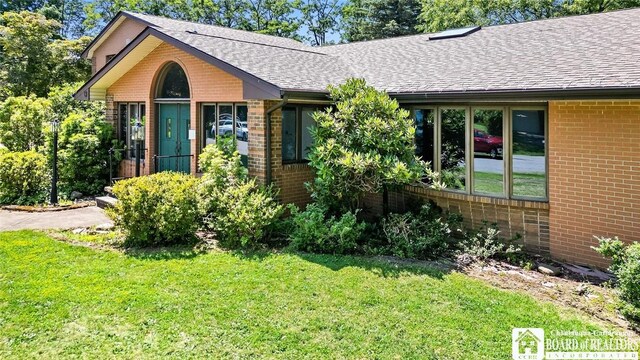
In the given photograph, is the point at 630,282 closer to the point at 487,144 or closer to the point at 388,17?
the point at 487,144

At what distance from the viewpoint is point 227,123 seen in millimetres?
11094

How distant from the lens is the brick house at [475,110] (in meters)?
7.32

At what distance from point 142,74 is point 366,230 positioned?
27.1ft

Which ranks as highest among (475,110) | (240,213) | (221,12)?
(221,12)

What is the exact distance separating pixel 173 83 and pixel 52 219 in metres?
4.61

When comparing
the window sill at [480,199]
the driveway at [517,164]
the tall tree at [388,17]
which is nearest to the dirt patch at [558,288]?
the window sill at [480,199]

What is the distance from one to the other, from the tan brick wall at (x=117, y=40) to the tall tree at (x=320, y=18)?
2328cm

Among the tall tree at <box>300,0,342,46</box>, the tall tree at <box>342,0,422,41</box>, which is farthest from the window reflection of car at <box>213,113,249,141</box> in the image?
the tall tree at <box>300,0,342,46</box>

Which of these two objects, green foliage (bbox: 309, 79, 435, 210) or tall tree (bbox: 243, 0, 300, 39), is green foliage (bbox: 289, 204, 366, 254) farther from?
tall tree (bbox: 243, 0, 300, 39)

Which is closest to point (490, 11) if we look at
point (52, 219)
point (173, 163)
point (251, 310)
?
point (173, 163)

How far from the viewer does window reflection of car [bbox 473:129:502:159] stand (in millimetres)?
8538

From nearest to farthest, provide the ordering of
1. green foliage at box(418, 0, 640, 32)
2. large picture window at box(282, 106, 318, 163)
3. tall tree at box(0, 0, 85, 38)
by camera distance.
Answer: large picture window at box(282, 106, 318, 163) < green foliage at box(418, 0, 640, 32) < tall tree at box(0, 0, 85, 38)

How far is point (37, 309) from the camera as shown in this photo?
5473 millimetres

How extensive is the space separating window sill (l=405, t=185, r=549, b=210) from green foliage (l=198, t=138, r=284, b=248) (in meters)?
3.07
